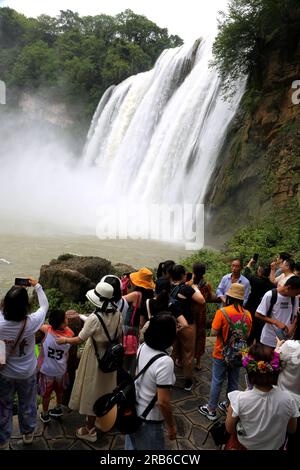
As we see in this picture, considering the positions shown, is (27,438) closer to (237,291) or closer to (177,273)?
(177,273)

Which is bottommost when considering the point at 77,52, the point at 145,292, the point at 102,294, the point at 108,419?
the point at 108,419

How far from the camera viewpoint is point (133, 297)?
3.98 meters

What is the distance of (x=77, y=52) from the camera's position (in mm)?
41312

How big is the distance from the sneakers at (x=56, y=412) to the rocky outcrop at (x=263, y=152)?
11.1 metres

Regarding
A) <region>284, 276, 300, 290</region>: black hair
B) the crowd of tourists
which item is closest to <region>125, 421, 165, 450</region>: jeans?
the crowd of tourists

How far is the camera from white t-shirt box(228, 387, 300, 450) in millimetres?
2377

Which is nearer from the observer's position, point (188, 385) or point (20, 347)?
point (20, 347)

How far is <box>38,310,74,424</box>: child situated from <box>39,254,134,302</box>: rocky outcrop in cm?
448

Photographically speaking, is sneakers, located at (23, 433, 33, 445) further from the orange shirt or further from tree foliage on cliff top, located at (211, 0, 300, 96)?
tree foliage on cliff top, located at (211, 0, 300, 96)

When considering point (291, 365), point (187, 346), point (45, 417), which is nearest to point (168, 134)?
point (187, 346)

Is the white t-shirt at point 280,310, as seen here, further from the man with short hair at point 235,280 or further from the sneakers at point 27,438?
the sneakers at point 27,438

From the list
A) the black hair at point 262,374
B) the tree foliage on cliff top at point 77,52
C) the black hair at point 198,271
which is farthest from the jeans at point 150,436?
the tree foliage on cliff top at point 77,52

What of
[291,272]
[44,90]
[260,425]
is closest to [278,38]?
[291,272]

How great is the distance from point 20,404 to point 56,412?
0.62 meters
